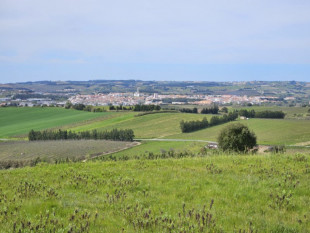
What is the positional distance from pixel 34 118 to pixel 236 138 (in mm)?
115014

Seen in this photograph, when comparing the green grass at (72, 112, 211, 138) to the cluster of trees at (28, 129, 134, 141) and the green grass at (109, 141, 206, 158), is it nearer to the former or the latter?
the cluster of trees at (28, 129, 134, 141)

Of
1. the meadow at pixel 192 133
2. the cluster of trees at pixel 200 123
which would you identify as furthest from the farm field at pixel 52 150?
the cluster of trees at pixel 200 123

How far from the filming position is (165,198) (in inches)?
287

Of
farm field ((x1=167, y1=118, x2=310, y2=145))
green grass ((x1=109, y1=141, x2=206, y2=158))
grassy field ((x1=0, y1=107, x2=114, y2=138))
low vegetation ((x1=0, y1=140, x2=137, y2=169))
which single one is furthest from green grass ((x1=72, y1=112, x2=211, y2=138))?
low vegetation ((x1=0, y1=140, x2=137, y2=169))

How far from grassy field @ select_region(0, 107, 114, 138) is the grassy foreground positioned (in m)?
92.1

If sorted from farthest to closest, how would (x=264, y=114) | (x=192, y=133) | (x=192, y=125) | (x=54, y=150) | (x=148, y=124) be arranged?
(x=264, y=114)
(x=148, y=124)
(x=192, y=125)
(x=192, y=133)
(x=54, y=150)

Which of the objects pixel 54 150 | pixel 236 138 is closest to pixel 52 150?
pixel 54 150

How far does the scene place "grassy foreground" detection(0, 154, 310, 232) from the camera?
17.9ft

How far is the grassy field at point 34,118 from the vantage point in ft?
341

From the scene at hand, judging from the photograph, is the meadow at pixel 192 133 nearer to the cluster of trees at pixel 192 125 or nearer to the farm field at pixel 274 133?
the farm field at pixel 274 133

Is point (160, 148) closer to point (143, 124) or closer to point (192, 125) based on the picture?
point (192, 125)

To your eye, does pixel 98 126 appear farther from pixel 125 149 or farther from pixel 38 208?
pixel 38 208

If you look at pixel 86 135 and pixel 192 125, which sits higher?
pixel 192 125

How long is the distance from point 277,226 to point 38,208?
487 cm
